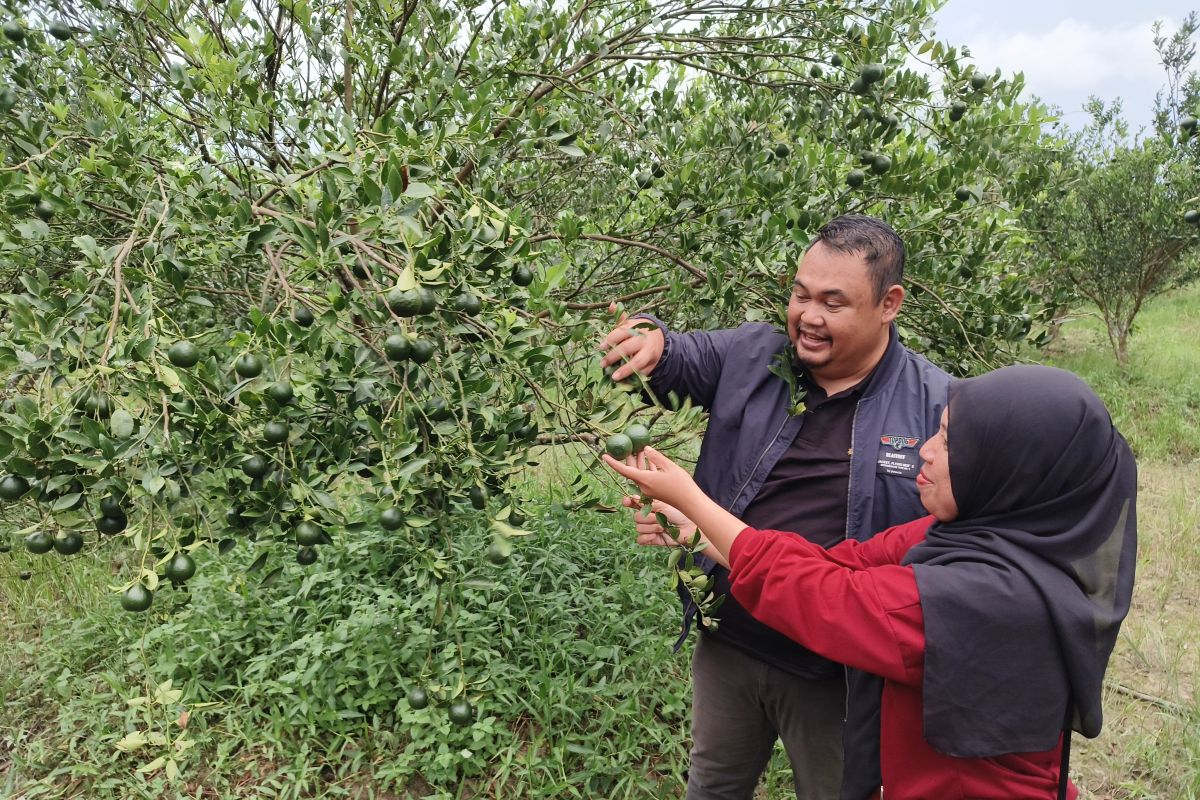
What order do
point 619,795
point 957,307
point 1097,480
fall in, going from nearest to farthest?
point 1097,480 < point 957,307 < point 619,795

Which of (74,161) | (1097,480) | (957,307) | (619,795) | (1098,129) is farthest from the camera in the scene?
(1098,129)

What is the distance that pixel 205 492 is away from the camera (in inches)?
54.9

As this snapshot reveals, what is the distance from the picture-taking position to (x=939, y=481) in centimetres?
139

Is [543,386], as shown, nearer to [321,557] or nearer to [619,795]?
[619,795]

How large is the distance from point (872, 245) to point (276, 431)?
1.35 metres

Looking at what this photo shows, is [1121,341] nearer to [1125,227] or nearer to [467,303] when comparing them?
[1125,227]

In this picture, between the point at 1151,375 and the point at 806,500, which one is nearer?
the point at 806,500

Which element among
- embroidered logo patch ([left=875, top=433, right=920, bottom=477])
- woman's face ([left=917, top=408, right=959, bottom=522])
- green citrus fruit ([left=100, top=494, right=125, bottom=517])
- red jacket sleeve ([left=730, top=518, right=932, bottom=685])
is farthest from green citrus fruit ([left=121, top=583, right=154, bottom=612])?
embroidered logo patch ([left=875, top=433, right=920, bottom=477])

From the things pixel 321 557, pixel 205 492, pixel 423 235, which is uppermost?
pixel 423 235

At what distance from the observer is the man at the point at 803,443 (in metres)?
1.78

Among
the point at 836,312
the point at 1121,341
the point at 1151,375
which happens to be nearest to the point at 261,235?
the point at 836,312

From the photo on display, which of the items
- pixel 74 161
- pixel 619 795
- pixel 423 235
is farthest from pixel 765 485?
pixel 74 161

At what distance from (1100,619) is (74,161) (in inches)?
95.1

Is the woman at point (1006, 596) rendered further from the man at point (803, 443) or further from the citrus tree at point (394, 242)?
the citrus tree at point (394, 242)
